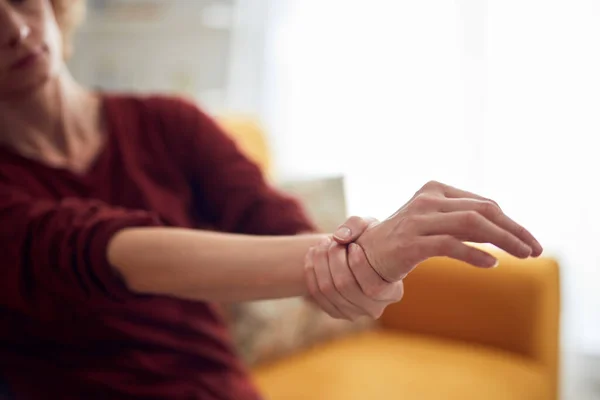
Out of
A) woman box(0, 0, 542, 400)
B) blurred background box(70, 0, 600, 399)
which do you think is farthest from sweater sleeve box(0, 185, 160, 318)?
blurred background box(70, 0, 600, 399)

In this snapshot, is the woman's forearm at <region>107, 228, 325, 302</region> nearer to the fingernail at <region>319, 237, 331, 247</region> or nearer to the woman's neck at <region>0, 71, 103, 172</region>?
the fingernail at <region>319, 237, 331, 247</region>

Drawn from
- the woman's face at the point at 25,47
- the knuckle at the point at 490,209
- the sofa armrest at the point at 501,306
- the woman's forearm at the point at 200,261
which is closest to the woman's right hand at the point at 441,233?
the knuckle at the point at 490,209

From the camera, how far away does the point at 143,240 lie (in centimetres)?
59

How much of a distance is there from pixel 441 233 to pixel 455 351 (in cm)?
84

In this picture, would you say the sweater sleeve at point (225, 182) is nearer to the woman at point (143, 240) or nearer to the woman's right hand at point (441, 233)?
the woman at point (143, 240)

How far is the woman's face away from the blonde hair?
100 mm

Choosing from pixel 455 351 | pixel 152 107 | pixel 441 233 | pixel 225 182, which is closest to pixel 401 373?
pixel 455 351

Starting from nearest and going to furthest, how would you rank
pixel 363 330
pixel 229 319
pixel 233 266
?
pixel 233 266 → pixel 229 319 → pixel 363 330

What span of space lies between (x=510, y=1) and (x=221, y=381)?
48.7 inches

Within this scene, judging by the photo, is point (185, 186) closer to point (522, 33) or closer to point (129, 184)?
point (129, 184)

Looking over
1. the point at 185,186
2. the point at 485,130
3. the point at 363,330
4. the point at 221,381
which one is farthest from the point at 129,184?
the point at 485,130

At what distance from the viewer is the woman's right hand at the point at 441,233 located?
0.43 meters

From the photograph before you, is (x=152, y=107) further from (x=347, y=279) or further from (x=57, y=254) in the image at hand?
(x=347, y=279)

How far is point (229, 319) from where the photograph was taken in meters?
1.19
